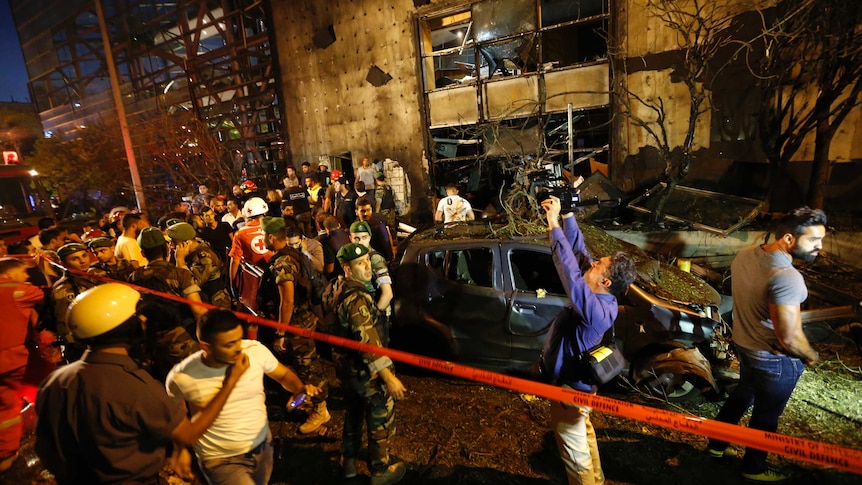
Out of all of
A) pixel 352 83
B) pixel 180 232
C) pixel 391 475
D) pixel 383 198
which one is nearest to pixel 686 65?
pixel 383 198

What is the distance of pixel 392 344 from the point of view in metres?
4.62

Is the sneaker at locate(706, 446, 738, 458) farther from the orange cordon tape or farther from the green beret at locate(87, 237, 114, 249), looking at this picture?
the green beret at locate(87, 237, 114, 249)

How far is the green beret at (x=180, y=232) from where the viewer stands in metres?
4.50

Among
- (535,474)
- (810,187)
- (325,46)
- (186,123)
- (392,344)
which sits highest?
(325,46)

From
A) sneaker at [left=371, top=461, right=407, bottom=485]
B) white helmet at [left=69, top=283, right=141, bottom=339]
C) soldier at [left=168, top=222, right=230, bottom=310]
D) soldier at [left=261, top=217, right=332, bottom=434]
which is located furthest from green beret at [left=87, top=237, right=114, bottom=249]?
sneaker at [left=371, top=461, right=407, bottom=485]

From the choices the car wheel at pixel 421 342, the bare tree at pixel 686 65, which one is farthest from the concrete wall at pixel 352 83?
the car wheel at pixel 421 342

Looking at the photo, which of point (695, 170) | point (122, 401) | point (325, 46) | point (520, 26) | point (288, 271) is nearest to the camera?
point (122, 401)

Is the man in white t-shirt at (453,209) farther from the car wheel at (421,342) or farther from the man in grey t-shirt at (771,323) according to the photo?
the man in grey t-shirt at (771,323)

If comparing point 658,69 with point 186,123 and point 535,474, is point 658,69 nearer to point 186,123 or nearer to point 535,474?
point 535,474

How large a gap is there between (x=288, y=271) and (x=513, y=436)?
2.60 meters

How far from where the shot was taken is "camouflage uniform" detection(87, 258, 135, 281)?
14.2 feet

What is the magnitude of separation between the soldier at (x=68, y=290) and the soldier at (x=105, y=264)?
1.20 ft

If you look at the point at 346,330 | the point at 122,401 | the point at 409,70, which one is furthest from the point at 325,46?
the point at 122,401

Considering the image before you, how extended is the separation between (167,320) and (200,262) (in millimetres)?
1185
